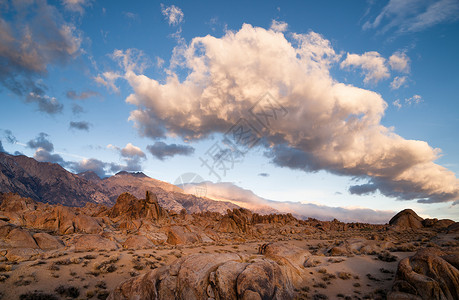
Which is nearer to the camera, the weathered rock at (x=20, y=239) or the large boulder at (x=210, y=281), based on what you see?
the large boulder at (x=210, y=281)

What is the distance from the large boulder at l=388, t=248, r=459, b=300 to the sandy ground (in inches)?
135

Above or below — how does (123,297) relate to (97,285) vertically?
above

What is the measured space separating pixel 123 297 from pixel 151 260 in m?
13.3

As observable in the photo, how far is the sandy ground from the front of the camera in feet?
53.1

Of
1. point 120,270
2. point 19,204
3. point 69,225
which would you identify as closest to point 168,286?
point 120,270

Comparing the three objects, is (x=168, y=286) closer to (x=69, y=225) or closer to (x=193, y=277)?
(x=193, y=277)

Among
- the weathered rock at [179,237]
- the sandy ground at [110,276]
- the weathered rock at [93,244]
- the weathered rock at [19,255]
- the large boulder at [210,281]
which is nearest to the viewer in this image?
the large boulder at [210,281]

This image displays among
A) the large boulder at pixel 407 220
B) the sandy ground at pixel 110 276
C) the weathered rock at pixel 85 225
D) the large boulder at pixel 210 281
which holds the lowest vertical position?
the weathered rock at pixel 85 225

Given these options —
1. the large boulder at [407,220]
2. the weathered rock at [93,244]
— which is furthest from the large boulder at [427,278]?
the large boulder at [407,220]

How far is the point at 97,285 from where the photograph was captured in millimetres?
17906

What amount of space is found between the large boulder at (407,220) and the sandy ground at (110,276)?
61365 mm

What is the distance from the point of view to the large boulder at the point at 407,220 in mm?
68906

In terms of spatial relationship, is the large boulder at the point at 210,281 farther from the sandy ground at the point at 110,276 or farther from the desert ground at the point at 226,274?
the sandy ground at the point at 110,276

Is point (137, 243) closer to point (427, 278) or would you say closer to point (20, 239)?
point (20, 239)
